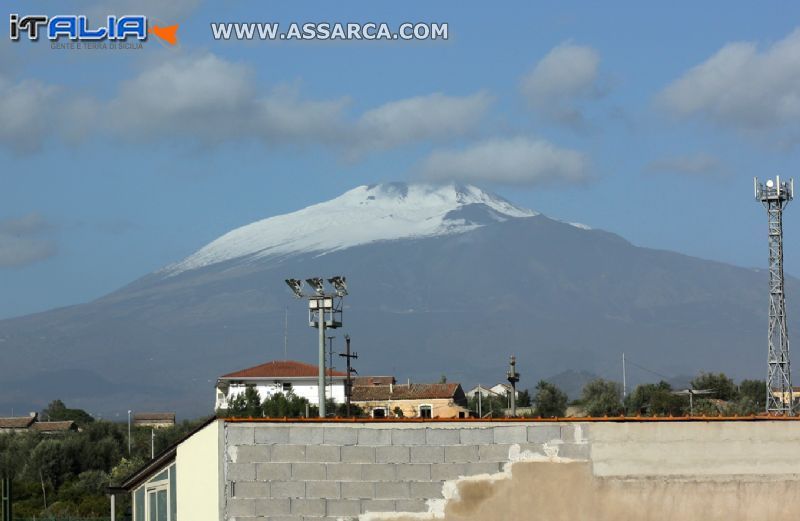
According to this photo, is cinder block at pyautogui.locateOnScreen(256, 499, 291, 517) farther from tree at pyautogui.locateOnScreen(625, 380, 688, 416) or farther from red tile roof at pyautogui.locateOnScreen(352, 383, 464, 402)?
red tile roof at pyautogui.locateOnScreen(352, 383, 464, 402)

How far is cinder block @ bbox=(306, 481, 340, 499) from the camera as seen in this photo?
24.4 metres

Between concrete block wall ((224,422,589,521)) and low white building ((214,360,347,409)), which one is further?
low white building ((214,360,347,409))

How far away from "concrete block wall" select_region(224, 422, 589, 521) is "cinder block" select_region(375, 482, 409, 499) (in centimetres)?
2

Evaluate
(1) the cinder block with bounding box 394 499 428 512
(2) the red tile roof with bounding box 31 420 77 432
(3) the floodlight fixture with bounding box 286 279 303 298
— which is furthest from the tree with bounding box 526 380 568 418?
(1) the cinder block with bounding box 394 499 428 512

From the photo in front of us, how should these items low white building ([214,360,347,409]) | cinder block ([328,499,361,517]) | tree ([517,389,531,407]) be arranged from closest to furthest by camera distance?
cinder block ([328,499,361,517])
tree ([517,389,531,407])
low white building ([214,360,347,409])

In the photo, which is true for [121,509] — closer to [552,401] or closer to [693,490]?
[693,490]

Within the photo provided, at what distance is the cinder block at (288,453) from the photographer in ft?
80.1

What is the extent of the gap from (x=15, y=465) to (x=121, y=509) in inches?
1503

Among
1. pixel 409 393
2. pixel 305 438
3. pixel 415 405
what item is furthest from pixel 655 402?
pixel 305 438

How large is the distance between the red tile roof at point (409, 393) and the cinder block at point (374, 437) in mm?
126152

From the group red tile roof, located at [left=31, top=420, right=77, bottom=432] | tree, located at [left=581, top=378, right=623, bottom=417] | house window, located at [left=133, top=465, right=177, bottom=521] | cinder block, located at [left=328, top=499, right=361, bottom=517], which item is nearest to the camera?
cinder block, located at [left=328, top=499, right=361, bottom=517]

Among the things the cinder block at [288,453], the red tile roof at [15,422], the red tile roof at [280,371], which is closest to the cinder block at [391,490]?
the cinder block at [288,453]

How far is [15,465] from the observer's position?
98.5m

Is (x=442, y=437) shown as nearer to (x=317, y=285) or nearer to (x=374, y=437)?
(x=374, y=437)
